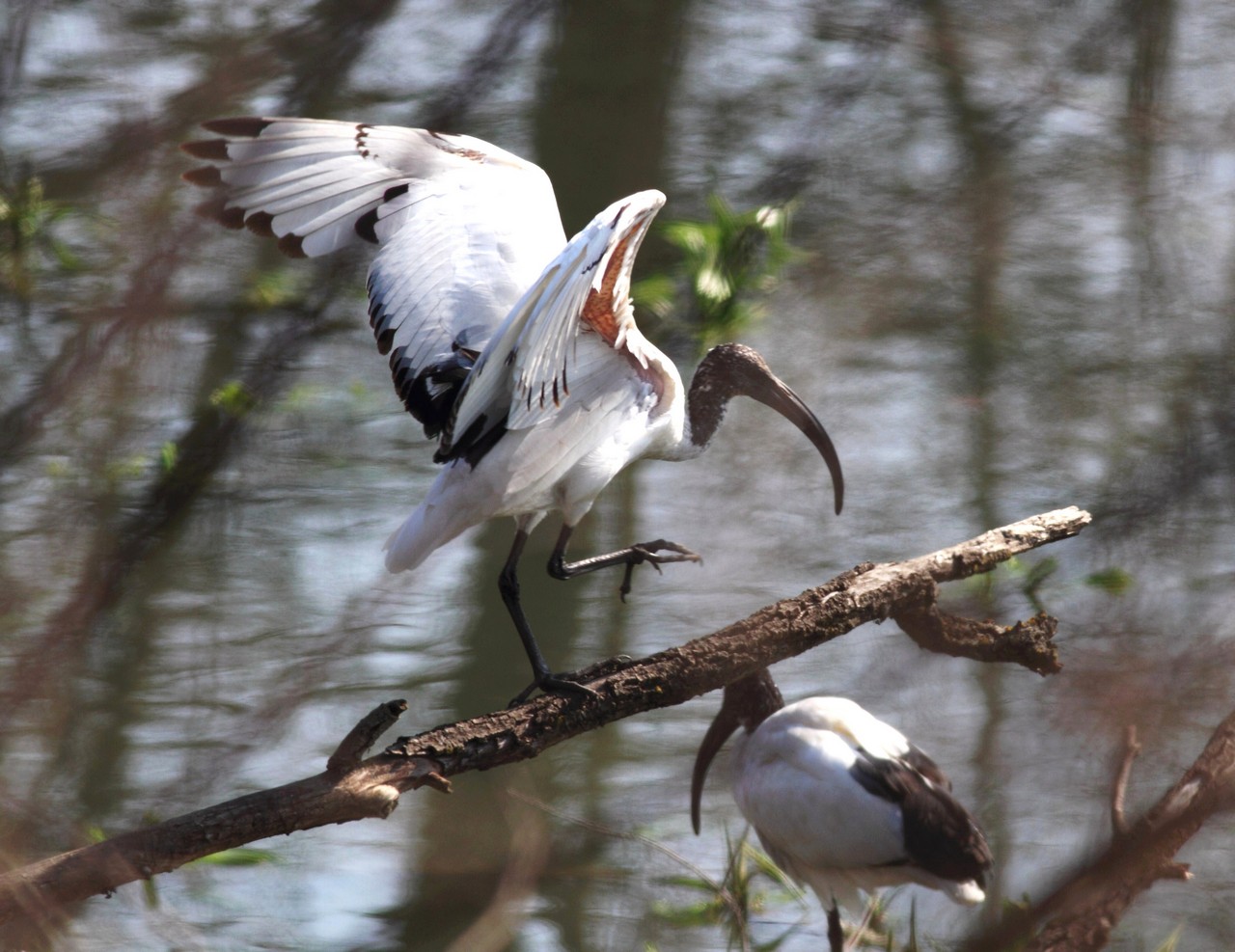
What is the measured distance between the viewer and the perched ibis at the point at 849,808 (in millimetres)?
3566

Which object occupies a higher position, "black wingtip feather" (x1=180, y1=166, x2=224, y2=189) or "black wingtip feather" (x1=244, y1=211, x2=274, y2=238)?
"black wingtip feather" (x1=180, y1=166, x2=224, y2=189)

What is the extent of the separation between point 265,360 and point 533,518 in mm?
793

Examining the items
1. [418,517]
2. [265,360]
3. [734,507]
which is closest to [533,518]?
[418,517]

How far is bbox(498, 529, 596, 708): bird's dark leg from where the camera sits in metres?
3.13

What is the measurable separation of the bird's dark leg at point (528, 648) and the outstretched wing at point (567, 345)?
15.1 inches

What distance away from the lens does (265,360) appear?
3459mm

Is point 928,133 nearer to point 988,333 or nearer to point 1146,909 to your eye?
point 988,333

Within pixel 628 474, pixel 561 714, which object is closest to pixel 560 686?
pixel 561 714

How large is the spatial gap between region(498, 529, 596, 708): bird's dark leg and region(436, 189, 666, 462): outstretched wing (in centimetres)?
38

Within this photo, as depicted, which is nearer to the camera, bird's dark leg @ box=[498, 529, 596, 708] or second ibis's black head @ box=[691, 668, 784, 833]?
bird's dark leg @ box=[498, 529, 596, 708]

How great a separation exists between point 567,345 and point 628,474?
3620 millimetres

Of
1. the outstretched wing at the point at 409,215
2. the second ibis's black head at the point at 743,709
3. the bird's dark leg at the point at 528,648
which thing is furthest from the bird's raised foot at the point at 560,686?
the second ibis's black head at the point at 743,709

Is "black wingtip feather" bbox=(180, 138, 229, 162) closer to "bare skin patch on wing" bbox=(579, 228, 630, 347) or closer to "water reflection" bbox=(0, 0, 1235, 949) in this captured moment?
"water reflection" bbox=(0, 0, 1235, 949)

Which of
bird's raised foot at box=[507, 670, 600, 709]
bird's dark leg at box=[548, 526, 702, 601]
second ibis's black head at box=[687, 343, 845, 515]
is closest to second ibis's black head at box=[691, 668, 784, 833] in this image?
bird's dark leg at box=[548, 526, 702, 601]
